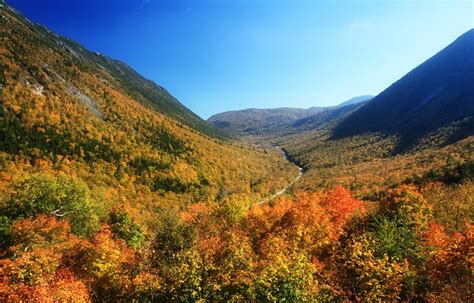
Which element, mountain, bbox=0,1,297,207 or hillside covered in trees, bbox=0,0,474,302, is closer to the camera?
hillside covered in trees, bbox=0,0,474,302

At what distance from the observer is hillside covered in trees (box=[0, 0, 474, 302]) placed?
25484 mm

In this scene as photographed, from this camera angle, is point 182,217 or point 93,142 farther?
point 93,142

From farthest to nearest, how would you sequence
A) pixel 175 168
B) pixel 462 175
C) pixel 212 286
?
pixel 175 168, pixel 462 175, pixel 212 286

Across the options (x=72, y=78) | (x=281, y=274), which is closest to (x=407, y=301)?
(x=281, y=274)

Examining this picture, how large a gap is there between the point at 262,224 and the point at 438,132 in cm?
13741

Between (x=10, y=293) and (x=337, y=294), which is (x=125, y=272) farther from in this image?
(x=337, y=294)

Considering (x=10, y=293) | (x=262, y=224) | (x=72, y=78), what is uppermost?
(x=72, y=78)

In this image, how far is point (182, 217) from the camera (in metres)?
82.5

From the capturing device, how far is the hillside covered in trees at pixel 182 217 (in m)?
25.5

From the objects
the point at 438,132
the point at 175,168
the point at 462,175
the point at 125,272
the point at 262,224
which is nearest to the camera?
the point at 125,272

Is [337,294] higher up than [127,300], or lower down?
lower down

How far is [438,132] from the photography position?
158 meters

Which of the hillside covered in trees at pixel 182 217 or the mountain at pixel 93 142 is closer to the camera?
the hillside covered in trees at pixel 182 217

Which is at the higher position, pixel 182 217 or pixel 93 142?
pixel 93 142
